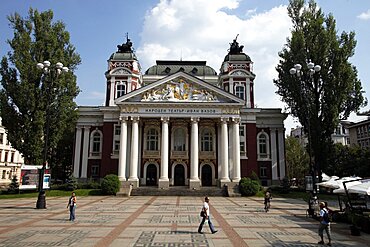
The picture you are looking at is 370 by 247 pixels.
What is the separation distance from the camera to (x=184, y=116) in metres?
36.8


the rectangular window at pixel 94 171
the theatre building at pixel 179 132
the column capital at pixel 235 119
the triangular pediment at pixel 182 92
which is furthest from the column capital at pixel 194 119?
the rectangular window at pixel 94 171

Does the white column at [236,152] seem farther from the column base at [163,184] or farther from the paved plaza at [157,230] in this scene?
the paved plaza at [157,230]

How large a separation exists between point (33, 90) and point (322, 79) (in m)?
32.4

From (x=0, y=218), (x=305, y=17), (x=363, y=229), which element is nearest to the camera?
(x=363, y=229)

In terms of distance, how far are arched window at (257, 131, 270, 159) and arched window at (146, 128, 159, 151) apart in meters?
14.7

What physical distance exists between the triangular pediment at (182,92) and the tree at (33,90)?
27.3 feet

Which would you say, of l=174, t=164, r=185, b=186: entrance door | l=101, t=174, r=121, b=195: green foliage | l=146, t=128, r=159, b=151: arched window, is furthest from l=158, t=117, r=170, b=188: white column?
l=101, t=174, r=121, b=195: green foliage

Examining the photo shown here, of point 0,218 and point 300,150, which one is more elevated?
point 300,150

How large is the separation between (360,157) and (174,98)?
27.8m

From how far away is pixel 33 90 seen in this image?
31.2m

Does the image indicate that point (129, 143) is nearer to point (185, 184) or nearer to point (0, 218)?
point (185, 184)

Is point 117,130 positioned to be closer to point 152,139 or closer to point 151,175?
point 152,139

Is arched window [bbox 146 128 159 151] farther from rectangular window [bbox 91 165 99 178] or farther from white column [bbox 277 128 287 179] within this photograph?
white column [bbox 277 128 287 179]

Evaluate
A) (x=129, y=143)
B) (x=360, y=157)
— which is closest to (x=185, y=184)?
(x=129, y=143)
